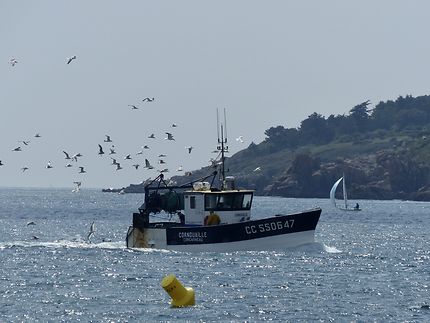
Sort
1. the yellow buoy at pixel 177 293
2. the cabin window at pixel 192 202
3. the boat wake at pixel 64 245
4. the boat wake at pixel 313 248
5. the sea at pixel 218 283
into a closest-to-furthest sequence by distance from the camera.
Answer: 1. the sea at pixel 218 283
2. the yellow buoy at pixel 177 293
3. the boat wake at pixel 313 248
4. the cabin window at pixel 192 202
5. the boat wake at pixel 64 245

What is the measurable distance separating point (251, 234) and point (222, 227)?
1546 millimetres

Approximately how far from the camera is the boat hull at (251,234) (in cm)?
6994

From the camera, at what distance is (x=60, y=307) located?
49938mm

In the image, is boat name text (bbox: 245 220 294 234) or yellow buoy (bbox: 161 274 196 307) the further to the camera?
boat name text (bbox: 245 220 294 234)

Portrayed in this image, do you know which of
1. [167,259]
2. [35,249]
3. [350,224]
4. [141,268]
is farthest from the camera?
[350,224]

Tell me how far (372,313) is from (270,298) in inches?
207

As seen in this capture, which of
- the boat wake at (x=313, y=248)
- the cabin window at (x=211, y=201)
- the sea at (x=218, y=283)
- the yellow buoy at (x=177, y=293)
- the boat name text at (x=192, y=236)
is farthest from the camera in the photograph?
the boat wake at (x=313, y=248)

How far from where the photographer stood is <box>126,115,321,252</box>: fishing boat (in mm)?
70125

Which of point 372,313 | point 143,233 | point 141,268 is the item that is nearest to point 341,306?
point 372,313

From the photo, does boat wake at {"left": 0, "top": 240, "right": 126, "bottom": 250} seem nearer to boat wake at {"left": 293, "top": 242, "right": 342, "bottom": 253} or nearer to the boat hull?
the boat hull

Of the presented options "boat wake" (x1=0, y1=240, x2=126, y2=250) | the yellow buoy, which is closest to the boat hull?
"boat wake" (x1=0, y1=240, x2=126, y2=250)

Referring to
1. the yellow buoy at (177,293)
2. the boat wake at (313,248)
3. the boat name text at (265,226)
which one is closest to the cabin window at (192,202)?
the boat name text at (265,226)

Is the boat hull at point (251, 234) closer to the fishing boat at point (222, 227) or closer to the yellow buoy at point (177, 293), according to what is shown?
the fishing boat at point (222, 227)

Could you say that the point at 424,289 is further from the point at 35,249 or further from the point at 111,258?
the point at 35,249
